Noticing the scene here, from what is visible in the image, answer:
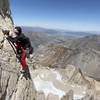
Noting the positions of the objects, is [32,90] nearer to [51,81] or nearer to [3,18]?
[3,18]

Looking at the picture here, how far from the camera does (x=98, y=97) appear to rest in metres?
46.8

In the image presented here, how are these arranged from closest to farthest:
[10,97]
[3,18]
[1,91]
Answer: [1,91]
[10,97]
[3,18]

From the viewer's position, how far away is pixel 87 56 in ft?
427

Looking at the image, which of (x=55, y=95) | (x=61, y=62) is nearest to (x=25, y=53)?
(x=55, y=95)

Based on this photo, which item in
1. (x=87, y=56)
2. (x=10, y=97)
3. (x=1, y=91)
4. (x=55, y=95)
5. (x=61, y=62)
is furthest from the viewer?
(x=87, y=56)

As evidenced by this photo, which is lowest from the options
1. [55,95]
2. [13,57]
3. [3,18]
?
[55,95]

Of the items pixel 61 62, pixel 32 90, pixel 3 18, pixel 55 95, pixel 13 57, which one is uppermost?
pixel 3 18

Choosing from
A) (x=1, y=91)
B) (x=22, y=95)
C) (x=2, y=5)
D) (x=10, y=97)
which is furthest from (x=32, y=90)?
(x=2, y=5)

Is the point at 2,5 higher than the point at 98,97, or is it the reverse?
the point at 2,5

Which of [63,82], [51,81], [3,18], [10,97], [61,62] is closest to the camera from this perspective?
[10,97]

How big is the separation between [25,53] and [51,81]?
96.1ft

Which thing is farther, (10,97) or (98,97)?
(98,97)

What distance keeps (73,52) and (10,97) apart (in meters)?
125

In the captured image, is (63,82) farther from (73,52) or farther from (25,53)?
(73,52)
